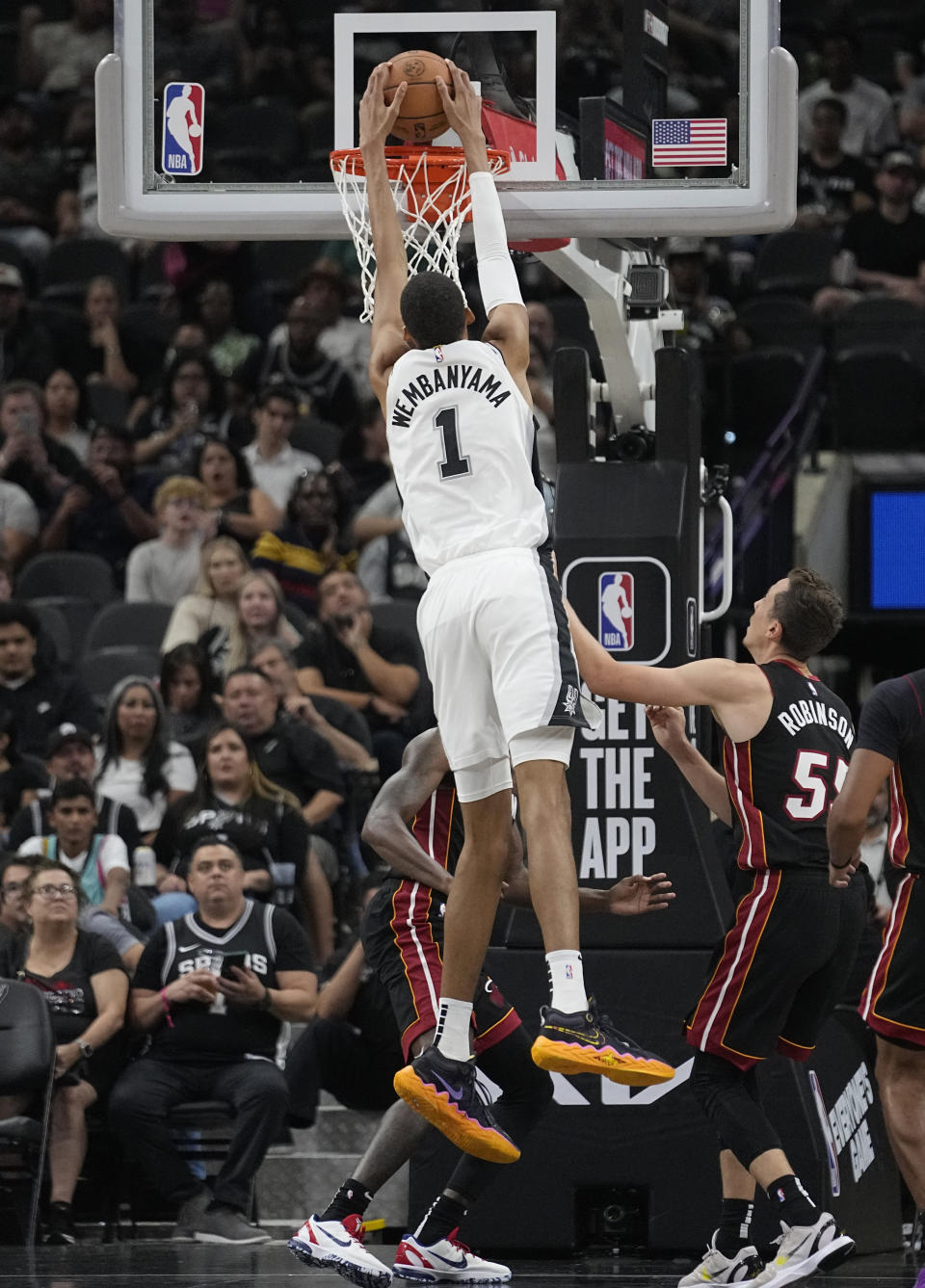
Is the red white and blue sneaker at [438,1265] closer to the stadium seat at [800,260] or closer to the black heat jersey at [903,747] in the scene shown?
the black heat jersey at [903,747]

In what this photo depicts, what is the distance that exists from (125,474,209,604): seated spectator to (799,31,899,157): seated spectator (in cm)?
599

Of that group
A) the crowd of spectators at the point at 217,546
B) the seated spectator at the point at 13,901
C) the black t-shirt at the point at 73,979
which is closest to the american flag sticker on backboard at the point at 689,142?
the crowd of spectators at the point at 217,546

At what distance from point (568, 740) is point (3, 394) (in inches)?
354

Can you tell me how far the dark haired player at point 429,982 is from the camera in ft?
21.2

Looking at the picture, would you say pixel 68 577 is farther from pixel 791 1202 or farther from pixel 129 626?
pixel 791 1202

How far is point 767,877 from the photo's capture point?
6523 millimetres

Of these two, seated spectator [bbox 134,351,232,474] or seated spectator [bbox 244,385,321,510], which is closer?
seated spectator [bbox 244,385,321,510]

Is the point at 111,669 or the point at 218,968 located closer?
the point at 218,968

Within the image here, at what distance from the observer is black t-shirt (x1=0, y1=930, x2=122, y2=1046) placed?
348 inches

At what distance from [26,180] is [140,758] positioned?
800 cm

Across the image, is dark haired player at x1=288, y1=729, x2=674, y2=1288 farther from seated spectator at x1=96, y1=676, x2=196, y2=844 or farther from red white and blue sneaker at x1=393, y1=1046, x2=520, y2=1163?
seated spectator at x1=96, y1=676, x2=196, y2=844

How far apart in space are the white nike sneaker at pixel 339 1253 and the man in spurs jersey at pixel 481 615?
51cm

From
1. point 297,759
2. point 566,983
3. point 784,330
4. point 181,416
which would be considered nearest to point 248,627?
point 297,759

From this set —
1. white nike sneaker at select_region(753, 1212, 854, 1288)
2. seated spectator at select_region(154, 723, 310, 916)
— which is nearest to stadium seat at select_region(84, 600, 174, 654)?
seated spectator at select_region(154, 723, 310, 916)
